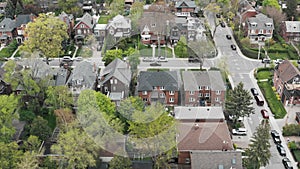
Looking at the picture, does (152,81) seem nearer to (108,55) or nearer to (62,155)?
(108,55)

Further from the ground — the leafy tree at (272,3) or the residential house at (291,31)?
the leafy tree at (272,3)

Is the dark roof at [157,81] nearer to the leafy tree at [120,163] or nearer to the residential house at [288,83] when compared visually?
the residential house at [288,83]

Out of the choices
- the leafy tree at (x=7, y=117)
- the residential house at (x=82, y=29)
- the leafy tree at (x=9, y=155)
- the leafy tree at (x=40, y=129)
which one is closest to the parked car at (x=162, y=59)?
the residential house at (x=82, y=29)

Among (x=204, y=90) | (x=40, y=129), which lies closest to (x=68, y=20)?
(x=204, y=90)

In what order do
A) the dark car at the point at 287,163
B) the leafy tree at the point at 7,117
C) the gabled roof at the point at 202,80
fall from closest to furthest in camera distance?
the leafy tree at the point at 7,117
the dark car at the point at 287,163
the gabled roof at the point at 202,80

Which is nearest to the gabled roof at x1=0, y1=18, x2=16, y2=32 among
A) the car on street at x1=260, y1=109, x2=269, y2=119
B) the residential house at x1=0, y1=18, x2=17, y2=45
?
the residential house at x1=0, y1=18, x2=17, y2=45

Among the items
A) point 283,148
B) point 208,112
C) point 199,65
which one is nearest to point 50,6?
point 199,65

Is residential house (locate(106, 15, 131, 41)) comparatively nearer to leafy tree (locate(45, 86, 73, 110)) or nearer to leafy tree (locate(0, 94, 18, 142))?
leafy tree (locate(45, 86, 73, 110))
